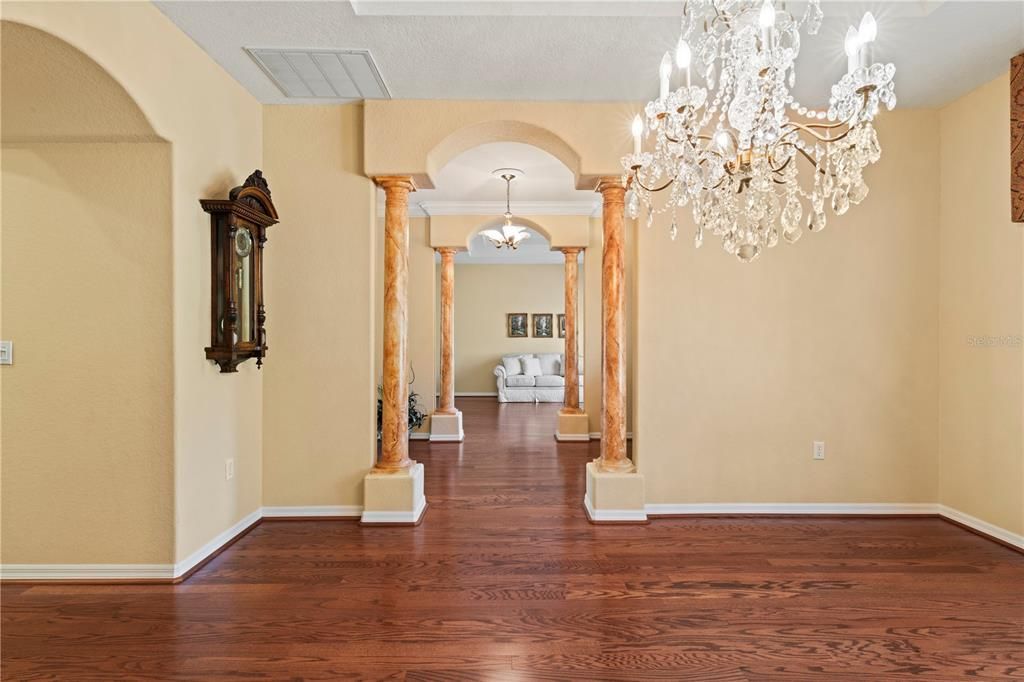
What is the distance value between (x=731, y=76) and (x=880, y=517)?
3.35 metres

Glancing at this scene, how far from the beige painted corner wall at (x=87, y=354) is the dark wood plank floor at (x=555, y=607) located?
1.13 feet

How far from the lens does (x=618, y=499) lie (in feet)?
11.8

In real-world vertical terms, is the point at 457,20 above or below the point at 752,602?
above

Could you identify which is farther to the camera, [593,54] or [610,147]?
[610,147]

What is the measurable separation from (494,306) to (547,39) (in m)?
8.80

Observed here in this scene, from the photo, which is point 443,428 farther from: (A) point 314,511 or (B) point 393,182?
(B) point 393,182

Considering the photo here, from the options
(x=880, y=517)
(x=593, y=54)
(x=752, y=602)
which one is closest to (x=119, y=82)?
(x=593, y=54)

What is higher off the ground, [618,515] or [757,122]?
[757,122]

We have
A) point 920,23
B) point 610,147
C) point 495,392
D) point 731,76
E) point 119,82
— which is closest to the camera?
point 731,76

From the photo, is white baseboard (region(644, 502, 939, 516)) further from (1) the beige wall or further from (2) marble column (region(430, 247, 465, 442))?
(1) the beige wall

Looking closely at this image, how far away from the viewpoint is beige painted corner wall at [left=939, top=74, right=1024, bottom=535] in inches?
125

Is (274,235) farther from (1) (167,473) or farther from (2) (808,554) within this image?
(2) (808,554)

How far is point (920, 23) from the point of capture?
2688 mm

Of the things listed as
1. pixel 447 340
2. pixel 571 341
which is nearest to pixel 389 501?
pixel 447 340
